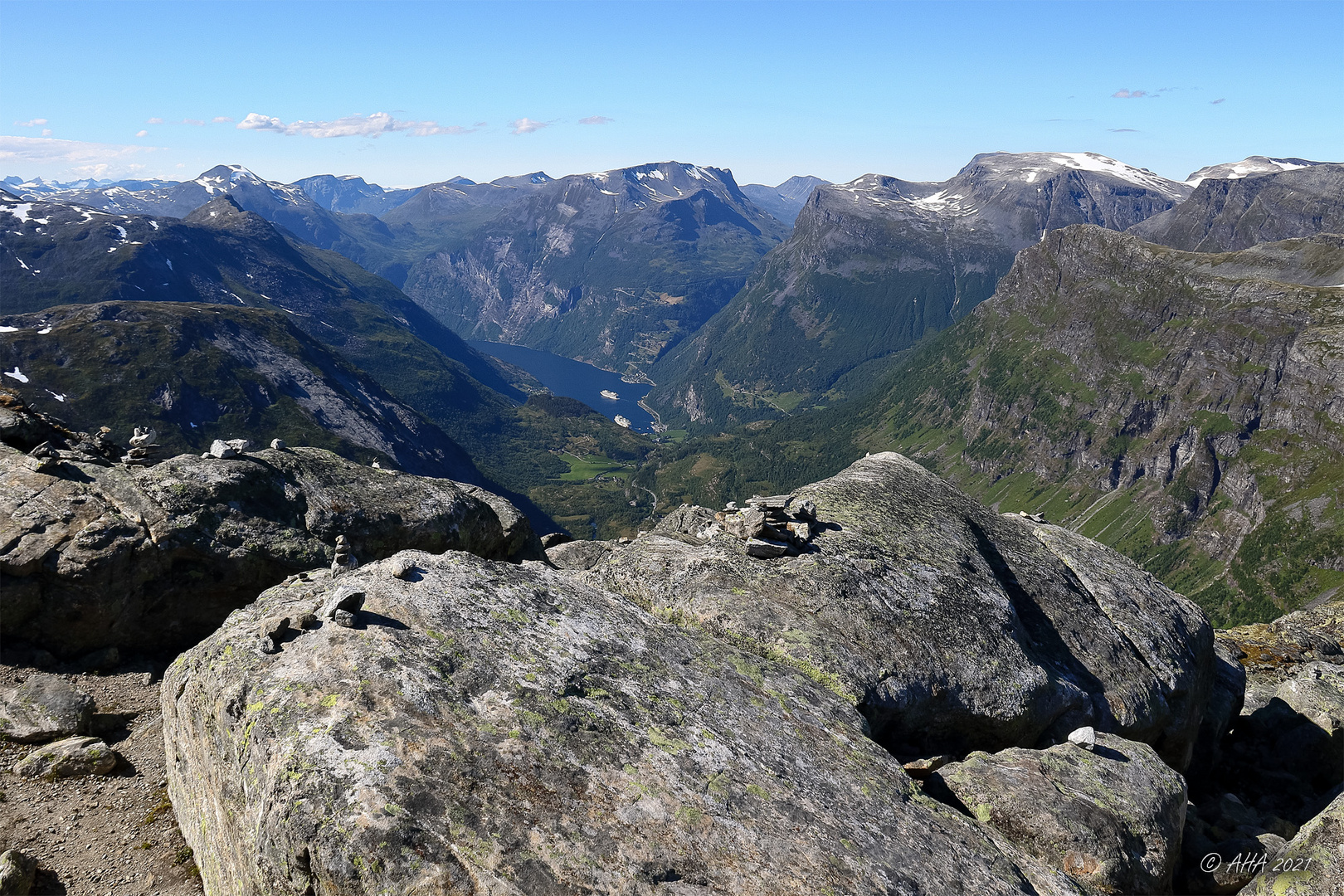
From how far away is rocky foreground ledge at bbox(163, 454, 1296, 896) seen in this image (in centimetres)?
1434

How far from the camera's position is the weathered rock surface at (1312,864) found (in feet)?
66.0

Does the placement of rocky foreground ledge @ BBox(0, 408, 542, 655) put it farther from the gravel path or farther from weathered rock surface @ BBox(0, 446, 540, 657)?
the gravel path

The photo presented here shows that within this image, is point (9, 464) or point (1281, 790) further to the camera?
point (1281, 790)

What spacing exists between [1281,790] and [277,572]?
42.9 meters

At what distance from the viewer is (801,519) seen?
2841 centimetres

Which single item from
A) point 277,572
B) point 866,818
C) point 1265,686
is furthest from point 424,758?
point 1265,686

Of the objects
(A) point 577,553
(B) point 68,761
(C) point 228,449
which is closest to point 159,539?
(C) point 228,449

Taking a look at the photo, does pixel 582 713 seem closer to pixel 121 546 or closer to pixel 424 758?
pixel 424 758

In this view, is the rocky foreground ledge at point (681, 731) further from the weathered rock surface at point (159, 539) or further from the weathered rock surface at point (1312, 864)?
the weathered rock surface at point (159, 539)

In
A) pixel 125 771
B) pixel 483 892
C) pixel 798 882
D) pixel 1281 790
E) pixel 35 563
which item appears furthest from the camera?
pixel 1281 790

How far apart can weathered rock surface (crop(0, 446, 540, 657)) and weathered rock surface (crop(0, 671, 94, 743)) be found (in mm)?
2798

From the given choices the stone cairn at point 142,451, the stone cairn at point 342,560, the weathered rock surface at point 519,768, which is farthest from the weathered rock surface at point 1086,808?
the stone cairn at point 142,451

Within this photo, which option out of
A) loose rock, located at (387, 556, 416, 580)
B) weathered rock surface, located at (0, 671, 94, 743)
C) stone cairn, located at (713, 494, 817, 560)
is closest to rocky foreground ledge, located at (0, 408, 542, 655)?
weathered rock surface, located at (0, 671, 94, 743)

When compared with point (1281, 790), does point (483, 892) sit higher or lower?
higher
